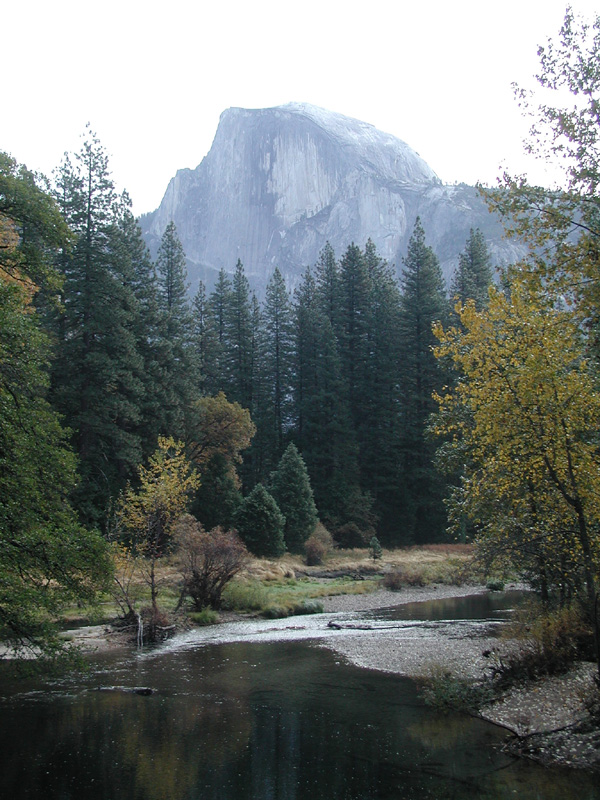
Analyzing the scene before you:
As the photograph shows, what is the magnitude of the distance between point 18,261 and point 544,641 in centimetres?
1198

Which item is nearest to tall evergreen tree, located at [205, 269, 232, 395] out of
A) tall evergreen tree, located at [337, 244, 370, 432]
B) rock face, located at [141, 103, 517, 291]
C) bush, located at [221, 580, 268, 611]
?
tall evergreen tree, located at [337, 244, 370, 432]

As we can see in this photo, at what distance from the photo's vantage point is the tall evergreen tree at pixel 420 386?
53688mm

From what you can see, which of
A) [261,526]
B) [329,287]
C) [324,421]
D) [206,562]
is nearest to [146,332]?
[261,526]

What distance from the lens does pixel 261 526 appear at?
3866cm

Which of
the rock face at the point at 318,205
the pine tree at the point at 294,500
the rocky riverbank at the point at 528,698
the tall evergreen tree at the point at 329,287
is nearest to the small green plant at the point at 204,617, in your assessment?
the rocky riverbank at the point at 528,698

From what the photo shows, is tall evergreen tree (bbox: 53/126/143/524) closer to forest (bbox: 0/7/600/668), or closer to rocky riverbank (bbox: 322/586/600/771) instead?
forest (bbox: 0/7/600/668)

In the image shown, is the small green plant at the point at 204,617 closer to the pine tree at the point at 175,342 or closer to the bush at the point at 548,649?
the bush at the point at 548,649

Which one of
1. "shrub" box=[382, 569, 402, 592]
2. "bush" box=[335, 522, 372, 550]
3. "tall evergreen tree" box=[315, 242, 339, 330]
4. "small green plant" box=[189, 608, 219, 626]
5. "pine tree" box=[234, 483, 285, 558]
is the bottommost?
"shrub" box=[382, 569, 402, 592]

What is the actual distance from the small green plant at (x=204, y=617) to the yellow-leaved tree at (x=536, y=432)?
41.5 ft

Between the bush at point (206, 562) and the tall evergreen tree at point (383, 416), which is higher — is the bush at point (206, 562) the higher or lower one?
the lower one

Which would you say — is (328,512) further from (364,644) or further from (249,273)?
(249,273)

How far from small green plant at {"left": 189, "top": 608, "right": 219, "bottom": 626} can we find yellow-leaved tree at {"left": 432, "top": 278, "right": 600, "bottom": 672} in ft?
41.5

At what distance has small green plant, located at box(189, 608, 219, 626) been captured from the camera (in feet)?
77.7

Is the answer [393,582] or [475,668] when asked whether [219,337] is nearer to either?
[393,582]
